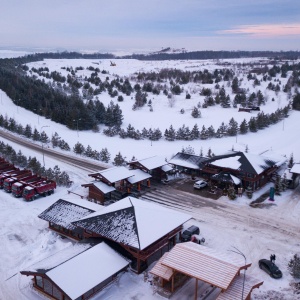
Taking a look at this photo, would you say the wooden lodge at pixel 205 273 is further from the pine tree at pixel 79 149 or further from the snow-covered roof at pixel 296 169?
the pine tree at pixel 79 149

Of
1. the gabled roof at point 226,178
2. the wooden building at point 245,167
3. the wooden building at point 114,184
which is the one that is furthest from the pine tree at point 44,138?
the gabled roof at point 226,178

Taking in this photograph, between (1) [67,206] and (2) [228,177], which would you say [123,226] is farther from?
(2) [228,177]

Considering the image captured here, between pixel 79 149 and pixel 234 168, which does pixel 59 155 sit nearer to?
pixel 79 149

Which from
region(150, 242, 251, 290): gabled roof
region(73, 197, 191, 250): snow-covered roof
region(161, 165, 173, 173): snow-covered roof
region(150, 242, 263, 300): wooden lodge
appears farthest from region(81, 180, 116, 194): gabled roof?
region(150, 242, 251, 290): gabled roof

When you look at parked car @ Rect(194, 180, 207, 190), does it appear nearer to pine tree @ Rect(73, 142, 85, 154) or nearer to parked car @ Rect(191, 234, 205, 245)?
parked car @ Rect(191, 234, 205, 245)

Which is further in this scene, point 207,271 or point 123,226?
point 123,226

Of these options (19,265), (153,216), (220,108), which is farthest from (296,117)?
(19,265)
